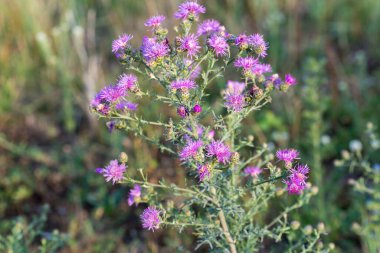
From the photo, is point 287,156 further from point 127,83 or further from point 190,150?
point 127,83

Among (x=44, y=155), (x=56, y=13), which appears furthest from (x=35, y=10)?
(x=44, y=155)

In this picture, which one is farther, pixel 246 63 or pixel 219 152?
pixel 246 63

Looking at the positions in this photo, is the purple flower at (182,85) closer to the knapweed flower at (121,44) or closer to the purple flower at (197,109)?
the purple flower at (197,109)

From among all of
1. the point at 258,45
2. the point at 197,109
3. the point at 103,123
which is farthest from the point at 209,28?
the point at 103,123

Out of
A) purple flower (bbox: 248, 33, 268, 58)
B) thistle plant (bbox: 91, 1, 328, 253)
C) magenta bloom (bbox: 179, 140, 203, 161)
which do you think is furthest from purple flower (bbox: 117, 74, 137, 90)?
purple flower (bbox: 248, 33, 268, 58)

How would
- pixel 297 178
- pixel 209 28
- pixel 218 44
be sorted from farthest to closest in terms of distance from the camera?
pixel 209 28 → pixel 218 44 → pixel 297 178

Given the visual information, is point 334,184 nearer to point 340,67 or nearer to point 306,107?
point 306,107
